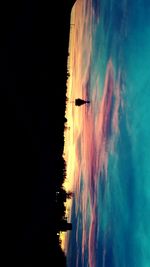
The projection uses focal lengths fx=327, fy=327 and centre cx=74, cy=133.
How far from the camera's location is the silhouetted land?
54.8ft

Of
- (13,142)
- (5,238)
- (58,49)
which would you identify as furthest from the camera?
(58,49)

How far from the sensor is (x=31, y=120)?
20828 mm

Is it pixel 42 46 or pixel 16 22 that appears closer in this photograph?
pixel 16 22

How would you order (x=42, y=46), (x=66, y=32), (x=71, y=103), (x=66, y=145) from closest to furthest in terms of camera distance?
1. (x=42, y=46)
2. (x=66, y=32)
3. (x=71, y=103)
4. (x=66, y=145)

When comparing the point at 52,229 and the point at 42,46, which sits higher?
the point at 42,46

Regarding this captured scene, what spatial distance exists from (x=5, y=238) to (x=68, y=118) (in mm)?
17858

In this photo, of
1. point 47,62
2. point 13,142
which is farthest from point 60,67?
point 13,142

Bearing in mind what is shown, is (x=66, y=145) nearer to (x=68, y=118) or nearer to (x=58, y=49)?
(x=68, y=118)

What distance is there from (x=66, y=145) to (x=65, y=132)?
1698 millimetres

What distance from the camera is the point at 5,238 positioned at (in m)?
15.9

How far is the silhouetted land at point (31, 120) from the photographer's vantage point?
1670 cm

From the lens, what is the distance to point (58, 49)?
27.1 metres

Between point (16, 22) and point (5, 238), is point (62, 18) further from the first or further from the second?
point (5, 238)

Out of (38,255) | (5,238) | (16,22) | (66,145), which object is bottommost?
(38,255)
